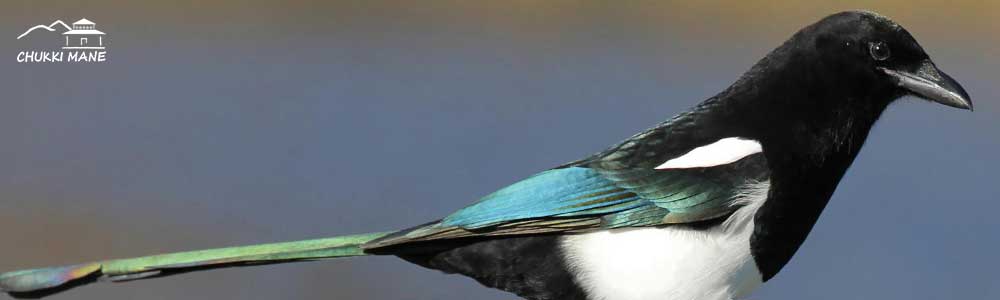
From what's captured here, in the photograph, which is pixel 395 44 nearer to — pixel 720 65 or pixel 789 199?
pixel 720 65

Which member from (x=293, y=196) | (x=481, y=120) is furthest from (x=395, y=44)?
(x=293, y=196)

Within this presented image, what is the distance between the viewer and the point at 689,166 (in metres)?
2.39

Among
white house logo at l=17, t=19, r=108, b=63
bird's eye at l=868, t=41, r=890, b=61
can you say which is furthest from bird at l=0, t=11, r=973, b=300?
white house logo at l=17, t=19, r=108, b=63

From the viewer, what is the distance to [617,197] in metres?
2.36

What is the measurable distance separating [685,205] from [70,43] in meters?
1.88

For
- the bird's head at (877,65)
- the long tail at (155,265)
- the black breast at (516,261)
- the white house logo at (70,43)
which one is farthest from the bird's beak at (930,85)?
the white house logo at (70,43)

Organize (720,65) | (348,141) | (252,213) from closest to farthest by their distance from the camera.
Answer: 1. (252,213)
2. (348,141)
3. (720,65)

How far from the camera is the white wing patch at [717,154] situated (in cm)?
239

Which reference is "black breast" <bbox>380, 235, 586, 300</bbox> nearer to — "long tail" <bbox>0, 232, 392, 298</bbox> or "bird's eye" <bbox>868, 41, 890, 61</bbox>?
"long tail" <bbox>0, 232, 392, 298</bbox>

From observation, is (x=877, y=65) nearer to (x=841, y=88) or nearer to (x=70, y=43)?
(x=841, y=88)

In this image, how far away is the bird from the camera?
2.28 metres

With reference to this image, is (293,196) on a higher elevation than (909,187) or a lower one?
higher

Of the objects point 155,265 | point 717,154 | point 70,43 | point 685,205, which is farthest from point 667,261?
point 70,43

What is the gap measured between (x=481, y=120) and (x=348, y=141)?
10.4 inches
